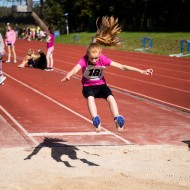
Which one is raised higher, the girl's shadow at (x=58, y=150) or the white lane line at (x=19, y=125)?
the girl's shadow at (x=58, y=150)

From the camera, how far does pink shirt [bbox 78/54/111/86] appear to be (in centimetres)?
652

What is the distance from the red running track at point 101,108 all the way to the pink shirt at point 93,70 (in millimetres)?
1720

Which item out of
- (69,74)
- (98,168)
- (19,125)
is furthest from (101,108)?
(69,74)

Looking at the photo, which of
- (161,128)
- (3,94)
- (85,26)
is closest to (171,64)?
(3,94)

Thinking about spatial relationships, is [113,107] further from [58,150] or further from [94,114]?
[58,150]

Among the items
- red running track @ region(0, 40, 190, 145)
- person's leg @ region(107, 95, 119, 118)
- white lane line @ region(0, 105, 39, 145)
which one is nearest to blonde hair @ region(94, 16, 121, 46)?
person's leg @ region(107, 95, 119, 118)

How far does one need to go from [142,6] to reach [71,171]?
5406 centimetres

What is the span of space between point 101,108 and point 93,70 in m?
5.08

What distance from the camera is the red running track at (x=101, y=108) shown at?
860 centimetres

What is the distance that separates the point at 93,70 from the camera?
6520mm

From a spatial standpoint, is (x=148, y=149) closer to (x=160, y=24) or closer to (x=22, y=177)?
(x=22, y=177)

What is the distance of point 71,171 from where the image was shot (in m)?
6.36

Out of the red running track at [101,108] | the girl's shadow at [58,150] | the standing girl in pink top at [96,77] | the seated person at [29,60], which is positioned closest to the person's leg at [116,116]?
the standing girl in pink top at [96,77]

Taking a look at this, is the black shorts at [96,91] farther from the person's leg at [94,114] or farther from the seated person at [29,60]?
the seated person at [29,60]
